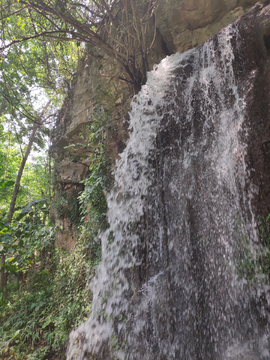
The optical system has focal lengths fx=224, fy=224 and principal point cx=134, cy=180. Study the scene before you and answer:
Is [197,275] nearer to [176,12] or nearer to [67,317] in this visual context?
[67,317]

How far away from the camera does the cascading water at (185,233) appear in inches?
95.9

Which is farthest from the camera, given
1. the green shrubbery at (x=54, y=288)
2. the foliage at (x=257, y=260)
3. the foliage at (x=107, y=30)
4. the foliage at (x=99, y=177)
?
the foliage at (x=99, y=177)

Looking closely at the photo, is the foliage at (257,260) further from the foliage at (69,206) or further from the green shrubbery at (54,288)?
the foliage at (69,206)

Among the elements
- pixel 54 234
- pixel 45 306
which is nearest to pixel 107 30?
pixel 54 234

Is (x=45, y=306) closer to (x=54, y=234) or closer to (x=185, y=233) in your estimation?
(x=54, y=234)

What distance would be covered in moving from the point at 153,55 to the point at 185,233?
4505 mm

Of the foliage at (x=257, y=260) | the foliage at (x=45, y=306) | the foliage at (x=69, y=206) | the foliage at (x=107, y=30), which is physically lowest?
the foliage at (x=45, y=306)

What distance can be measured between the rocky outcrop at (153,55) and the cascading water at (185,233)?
3.10 ft

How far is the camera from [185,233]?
10.0 ft

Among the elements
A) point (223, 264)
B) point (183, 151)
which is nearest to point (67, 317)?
point (223, 264)

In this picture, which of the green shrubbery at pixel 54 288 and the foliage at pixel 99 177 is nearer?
the green shrubbery at pixel 54 288

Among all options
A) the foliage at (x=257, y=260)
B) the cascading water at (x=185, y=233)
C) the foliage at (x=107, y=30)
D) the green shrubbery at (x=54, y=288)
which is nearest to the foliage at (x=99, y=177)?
the green shrubbery at (x=54, y=288)

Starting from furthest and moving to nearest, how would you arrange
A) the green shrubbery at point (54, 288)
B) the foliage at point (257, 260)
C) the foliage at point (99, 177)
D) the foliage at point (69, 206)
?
the foliage at point (69, 206), the foliage at point (99, 177), the green shrubbery at point (54, 288), the foliage at point (257, 260)

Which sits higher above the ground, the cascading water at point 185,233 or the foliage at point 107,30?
the foliage at point 107,30
